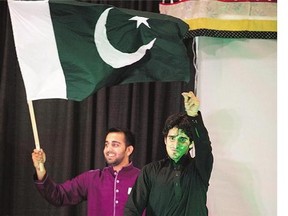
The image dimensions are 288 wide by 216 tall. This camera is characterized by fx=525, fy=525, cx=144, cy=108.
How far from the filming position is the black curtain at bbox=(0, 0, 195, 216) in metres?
3.06

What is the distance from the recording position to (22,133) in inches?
121

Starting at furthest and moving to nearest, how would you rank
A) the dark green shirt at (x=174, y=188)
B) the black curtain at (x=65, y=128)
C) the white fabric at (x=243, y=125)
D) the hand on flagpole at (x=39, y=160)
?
the black curtain at (x=65, y=128)
the white fabric at (x=243, y=125)
the hand on flagpole at (x=39, y=160)
the dark green shirt at (x=174, y=188)

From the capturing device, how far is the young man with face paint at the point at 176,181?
212cm

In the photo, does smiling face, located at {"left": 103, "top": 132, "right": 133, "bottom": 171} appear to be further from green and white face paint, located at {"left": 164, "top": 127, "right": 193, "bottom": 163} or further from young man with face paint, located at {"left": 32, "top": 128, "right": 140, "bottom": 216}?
green and white face paint, located at {"left": 164, "top": 127, "right": 193, "bottom": 163}

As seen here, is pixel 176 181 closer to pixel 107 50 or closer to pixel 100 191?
pixel 100 191

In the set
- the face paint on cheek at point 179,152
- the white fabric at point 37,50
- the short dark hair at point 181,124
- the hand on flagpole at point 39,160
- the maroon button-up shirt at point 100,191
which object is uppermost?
the white fabric at point 37,50

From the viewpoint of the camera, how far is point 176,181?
6.99 ft

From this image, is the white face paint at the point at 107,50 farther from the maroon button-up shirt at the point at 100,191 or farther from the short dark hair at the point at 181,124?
the maroon button-up shirt at the point at 100,191

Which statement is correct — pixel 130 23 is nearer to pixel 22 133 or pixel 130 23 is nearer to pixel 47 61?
pixel 47 61

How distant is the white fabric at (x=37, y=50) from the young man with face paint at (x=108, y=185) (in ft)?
1.28

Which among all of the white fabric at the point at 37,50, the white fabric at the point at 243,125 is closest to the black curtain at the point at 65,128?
the white fabric at the point at 243,125

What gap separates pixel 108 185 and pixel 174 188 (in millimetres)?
506

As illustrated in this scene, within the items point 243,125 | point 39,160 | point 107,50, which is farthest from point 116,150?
point 243,125
